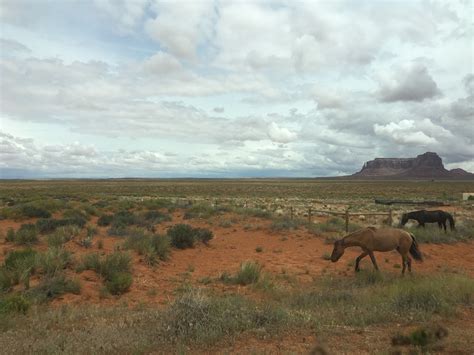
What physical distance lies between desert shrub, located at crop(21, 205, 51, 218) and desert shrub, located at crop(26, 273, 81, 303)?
14310mm

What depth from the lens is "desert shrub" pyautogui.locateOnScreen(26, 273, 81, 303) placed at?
29.2 feet

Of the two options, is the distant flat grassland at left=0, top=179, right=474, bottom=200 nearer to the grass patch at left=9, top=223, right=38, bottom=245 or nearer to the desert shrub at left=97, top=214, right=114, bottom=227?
the desert shrub at left=97, top=214, right=114, bottom=227

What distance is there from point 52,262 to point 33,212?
1338 cm

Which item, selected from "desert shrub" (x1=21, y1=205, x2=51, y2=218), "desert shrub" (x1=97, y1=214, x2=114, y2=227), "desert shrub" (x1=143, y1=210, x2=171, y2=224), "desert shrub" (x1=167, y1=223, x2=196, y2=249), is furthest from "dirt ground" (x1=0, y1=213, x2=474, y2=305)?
"desert shrub" (x1=21, y1=205, x2=51, y2=218)

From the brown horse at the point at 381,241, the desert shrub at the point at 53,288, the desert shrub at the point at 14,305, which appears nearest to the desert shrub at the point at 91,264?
the desert shrub at the point at 53,288

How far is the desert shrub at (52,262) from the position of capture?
1059cm

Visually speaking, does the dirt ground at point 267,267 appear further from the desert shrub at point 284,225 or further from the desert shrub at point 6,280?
the desert shrub at point 6,280

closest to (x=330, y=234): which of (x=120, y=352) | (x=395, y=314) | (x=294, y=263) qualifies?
(x=294, y=263)

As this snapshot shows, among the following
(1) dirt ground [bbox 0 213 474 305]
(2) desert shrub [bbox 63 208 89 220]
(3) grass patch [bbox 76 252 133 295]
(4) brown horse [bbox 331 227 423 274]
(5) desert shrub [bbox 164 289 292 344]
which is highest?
(4) brown horse [bbox 331 227 423 274]

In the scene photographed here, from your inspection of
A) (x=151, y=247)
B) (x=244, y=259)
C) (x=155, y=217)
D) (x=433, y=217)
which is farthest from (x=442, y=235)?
(x=155, y=217)

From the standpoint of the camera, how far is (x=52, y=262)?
423 inches

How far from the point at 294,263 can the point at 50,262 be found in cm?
760

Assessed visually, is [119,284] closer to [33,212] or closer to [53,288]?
[53,288]

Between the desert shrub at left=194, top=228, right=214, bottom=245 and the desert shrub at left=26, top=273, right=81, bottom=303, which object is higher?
the desert shrub at left=194, top=228, right=214, bottom=245
